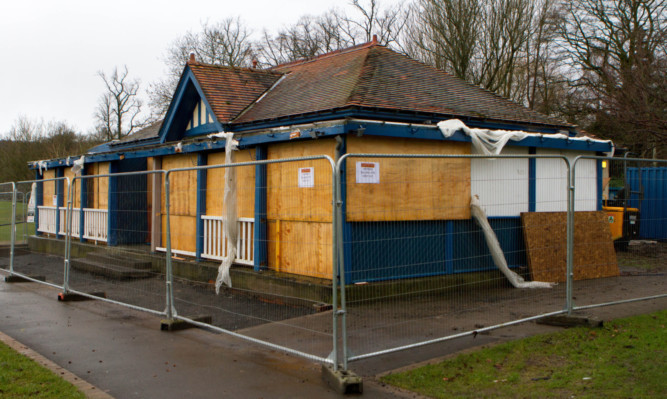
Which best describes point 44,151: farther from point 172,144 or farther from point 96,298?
point 96,298

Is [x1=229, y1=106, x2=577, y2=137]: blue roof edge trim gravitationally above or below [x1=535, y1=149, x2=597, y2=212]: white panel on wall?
above

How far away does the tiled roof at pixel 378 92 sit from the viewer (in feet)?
37.4

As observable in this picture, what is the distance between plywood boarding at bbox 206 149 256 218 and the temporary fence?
37mm

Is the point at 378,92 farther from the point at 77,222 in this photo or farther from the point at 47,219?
the point at 47,219

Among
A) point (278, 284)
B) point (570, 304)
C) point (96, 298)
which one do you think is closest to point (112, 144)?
point (96, 298)

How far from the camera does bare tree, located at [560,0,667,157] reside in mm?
→ 18516

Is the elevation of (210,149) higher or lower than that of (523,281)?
higher

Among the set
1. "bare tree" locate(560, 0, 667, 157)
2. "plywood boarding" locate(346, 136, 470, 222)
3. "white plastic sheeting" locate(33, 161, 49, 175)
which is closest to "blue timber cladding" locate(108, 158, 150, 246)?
"plywood boarding" locate(346, 136, 470, 222)

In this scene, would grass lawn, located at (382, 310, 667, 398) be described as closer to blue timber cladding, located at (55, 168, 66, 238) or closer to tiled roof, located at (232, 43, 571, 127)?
tiled roof, located at (232, 43, 571, 127)

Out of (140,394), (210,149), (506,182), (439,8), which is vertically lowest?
(140,394)

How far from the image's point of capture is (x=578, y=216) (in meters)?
10.8

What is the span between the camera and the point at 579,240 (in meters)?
10.7

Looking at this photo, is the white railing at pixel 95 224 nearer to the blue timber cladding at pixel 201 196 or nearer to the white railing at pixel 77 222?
the white railing at pixel 77 222

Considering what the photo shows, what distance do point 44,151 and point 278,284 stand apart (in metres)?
32.9
